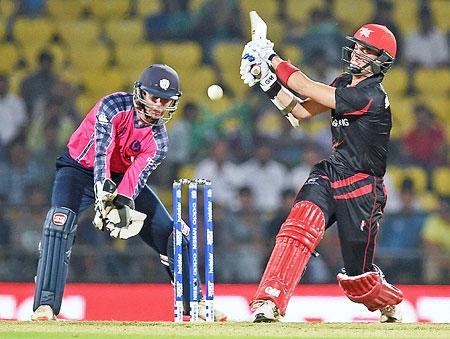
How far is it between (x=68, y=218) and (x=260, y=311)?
46.2 inches

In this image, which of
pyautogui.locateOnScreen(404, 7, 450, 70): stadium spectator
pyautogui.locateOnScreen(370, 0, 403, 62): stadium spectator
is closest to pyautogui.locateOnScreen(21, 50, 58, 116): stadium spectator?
pyautogui.locateOnScreen(370, 0, 403, 62): stadium spectator

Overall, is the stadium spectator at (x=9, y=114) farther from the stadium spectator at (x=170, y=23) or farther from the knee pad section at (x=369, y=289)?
the knee pad section at (x=369, y=289)

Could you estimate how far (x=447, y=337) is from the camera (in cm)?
480

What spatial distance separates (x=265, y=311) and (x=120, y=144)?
1.30 m

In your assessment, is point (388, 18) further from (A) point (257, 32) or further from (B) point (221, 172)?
(A) point (257, 32)

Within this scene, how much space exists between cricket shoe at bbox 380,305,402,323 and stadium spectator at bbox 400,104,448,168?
3922 millimetres

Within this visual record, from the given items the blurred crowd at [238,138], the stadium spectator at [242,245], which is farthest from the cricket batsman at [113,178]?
the stadium spectator at [242,245]

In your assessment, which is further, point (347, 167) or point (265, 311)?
point (347, 167)

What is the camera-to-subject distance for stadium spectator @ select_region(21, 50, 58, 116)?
10172 mm

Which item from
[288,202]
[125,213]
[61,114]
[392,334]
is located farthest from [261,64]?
[61,114]

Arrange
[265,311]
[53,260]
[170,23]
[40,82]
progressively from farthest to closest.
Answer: [170,23], [40,82], [53,260], [265,311]

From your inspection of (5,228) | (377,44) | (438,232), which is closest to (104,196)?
(377,44)

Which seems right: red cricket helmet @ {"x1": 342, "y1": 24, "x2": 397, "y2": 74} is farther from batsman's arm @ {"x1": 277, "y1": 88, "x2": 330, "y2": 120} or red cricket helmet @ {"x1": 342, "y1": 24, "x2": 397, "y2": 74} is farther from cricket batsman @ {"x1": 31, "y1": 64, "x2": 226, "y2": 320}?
cricket batsman @ {"x1": 31, "y1": 64, "x2": 226, "y2": 320}

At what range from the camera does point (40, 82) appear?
10289 mm
